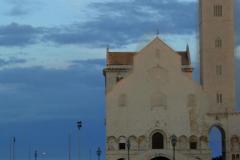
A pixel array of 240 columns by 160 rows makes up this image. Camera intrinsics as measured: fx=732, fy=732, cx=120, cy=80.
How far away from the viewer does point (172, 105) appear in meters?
100

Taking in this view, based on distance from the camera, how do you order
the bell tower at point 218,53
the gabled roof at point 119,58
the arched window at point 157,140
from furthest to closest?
the gabled roof at point 119,58 → the bell tower at point 218,53 → the arched window at point 157,140

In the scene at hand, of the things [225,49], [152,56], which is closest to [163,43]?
[152,56]

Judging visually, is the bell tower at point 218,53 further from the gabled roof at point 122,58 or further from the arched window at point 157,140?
the gabled roof at point 122,58

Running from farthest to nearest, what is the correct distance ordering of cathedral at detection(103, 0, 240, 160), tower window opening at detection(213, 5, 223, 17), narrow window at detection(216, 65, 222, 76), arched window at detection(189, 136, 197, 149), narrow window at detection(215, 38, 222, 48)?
tower window opening at detection(213, 5, 223, 17), narrow window at detection(215, 38, 222, 48), narrow window at detection(216, 65, 222, 76), arched window at detection(189, 136, 197, 149), cathedral at detection(103, 0, 240, 160)

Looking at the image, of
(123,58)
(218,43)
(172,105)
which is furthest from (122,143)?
(218,43)

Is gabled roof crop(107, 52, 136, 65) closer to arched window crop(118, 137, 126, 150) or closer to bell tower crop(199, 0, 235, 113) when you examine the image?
bell tower crop(199, 0, 235, 113)

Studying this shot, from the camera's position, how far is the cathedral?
99.4 meters

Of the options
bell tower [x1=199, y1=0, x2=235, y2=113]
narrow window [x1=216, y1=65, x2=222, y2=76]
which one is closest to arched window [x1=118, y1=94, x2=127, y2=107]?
bell tower [x1=199, y1=0, x2=235, y2=113]

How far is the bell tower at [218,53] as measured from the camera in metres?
101

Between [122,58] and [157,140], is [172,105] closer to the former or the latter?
[157,140]

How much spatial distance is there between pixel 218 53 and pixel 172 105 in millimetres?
9711

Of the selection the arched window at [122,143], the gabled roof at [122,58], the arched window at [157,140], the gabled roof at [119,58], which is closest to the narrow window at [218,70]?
the gabled roof at [122,58]

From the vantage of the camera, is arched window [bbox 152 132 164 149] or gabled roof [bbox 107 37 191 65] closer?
arched window [bbox 152 132 164 149]

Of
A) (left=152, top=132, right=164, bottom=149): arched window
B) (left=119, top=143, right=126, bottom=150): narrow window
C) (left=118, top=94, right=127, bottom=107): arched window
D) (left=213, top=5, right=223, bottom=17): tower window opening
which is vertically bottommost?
(left=119, top=143, right=126, bottom=150): narrow window
